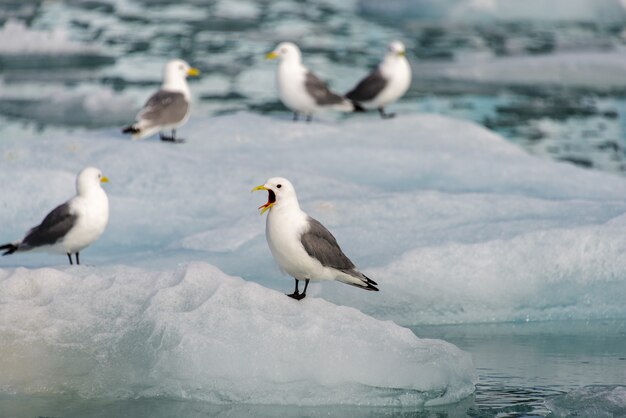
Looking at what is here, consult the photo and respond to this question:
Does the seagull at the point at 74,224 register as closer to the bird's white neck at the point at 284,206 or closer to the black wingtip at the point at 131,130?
the bird's white neck at the point at 284,206

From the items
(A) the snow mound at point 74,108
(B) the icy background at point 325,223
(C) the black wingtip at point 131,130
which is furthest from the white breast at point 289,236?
(A) the snow mound at point 74,108

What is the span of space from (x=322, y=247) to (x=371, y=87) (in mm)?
5545

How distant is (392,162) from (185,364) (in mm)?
4262

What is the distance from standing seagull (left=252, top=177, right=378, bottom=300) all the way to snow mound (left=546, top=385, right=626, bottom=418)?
3.14 ft

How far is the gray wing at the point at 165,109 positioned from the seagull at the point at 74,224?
2820 mm

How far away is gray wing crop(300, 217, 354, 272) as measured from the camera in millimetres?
4523

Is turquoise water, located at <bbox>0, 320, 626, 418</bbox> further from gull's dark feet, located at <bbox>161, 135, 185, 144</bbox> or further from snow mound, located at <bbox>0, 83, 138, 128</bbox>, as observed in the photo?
snow mound, located at <bbox>0, 83, 138, 128</bbox>

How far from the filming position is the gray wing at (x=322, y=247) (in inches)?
178

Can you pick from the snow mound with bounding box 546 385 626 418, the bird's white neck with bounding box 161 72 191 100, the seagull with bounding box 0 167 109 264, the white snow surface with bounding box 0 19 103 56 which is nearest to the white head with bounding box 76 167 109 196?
the seagull with bounding box 0 167 109 264

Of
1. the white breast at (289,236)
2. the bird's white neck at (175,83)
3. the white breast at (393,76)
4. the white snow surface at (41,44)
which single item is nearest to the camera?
the white breast at (289,236)

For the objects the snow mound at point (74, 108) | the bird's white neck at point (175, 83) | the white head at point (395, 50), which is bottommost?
the snow mound at point (74, 108)

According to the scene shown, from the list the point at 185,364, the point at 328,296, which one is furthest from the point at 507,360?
the point at 185,364

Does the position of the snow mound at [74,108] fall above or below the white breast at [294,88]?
below

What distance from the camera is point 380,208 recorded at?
21.5 ft
